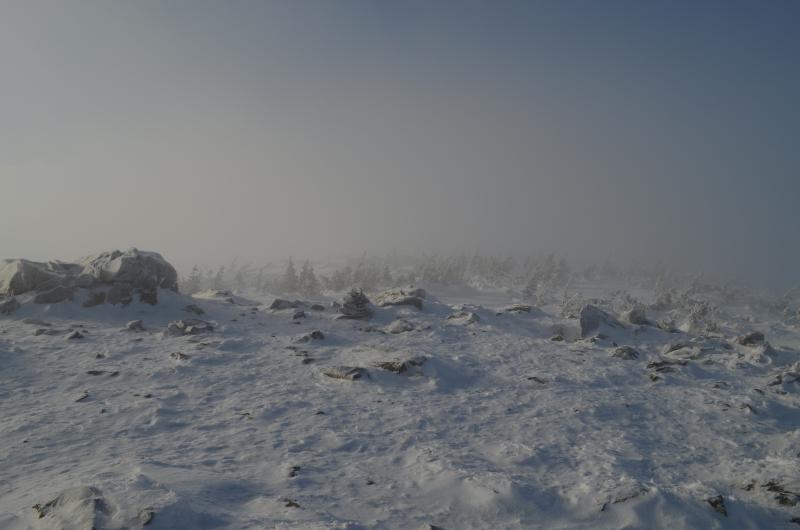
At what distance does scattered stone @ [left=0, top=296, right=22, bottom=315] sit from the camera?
61.3ft

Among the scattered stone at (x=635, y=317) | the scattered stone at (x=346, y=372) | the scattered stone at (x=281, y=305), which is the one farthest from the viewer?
the scattered stone at (x=281, y=305)

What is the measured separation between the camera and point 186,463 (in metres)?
8.34

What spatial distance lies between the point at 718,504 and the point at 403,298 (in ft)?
62.8

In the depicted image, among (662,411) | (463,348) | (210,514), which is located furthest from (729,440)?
(210,514)

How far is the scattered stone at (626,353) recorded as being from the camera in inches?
728

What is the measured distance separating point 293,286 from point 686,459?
56051mm

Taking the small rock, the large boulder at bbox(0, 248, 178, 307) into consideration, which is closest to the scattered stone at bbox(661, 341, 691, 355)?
the small rock

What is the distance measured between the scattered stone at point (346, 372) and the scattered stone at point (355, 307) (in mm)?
8686

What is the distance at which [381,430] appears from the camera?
10.5m

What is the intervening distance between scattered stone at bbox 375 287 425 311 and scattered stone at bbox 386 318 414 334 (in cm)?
368

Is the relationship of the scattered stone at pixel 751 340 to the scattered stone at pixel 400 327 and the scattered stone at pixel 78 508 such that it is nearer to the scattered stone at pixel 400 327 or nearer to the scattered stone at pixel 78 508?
the scattered stone at pixel 400 327

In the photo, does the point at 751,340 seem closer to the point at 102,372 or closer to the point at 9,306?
the point at 102,372

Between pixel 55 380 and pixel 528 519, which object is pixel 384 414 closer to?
pixel 528 519

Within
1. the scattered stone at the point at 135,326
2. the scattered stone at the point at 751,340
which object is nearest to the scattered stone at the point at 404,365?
the scattered stone at the point at 135,326
